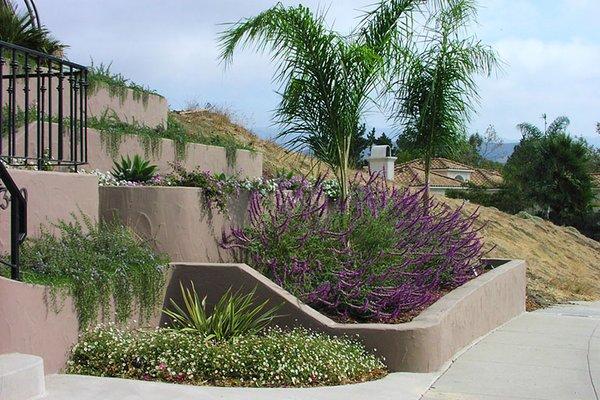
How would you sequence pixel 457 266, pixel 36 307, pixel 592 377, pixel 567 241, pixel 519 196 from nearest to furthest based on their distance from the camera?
pixel 36 307 → pixel 592 377 → pixel 457 266 → pixel 567 241 → pixel 519 196

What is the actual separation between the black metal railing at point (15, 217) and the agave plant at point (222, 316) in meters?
1.85

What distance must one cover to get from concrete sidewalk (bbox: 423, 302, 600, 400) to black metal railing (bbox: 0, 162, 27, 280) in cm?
357

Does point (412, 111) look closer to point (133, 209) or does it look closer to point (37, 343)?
point (133, 209)

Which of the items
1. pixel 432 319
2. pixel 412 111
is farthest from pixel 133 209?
pixel 412 111

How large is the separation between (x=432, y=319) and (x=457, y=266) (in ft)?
10.6

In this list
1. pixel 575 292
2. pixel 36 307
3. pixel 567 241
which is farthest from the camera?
pixel 567 241

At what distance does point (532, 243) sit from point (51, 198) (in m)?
15.2

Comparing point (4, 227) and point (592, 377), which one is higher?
point (4, 227)

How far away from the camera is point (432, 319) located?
8.20 m

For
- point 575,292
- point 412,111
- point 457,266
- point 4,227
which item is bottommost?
point 575,292

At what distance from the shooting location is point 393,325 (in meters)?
7.94

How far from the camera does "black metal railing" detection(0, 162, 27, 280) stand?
621 cm

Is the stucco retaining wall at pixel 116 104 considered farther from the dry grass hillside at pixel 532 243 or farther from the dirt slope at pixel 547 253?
the dirt slope at pixel 547 253

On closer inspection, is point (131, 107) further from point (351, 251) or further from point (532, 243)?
point (532, 243)
